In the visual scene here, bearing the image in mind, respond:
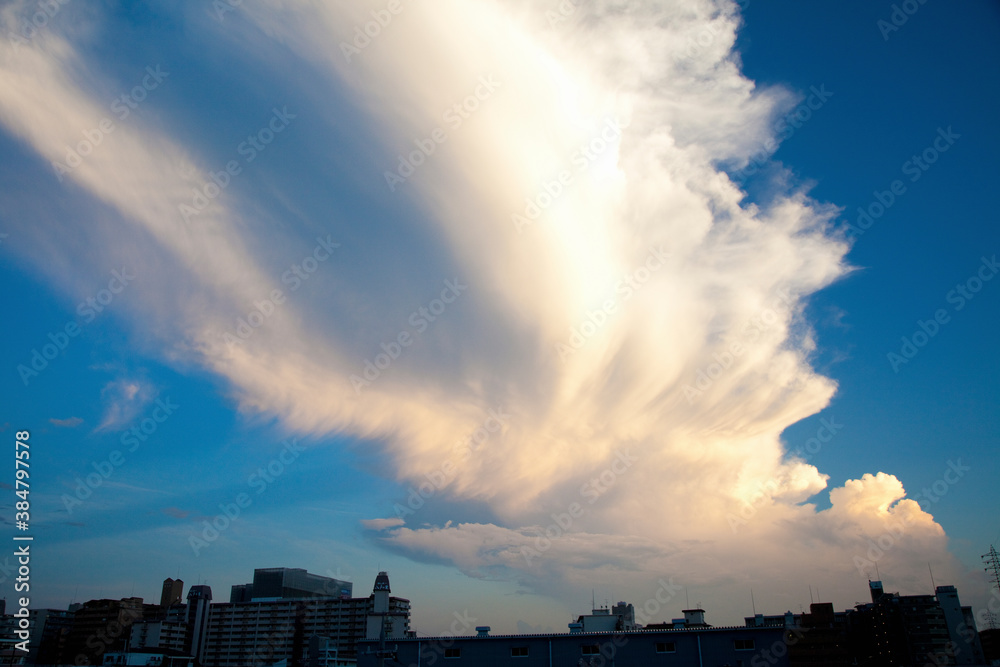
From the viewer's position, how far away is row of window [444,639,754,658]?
38750 millimetres

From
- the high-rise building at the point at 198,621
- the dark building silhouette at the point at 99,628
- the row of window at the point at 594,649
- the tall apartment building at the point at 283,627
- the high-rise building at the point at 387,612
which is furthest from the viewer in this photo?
the dark building silhouette at the point at 99,628

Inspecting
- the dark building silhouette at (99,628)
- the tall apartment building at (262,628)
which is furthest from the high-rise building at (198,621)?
the dark building silhouette at (99,628)

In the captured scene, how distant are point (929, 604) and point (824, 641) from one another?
24366 mm

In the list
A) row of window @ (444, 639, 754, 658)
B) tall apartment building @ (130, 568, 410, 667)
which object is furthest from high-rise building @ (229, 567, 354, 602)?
row of window @ (444, 639, 754, 658)

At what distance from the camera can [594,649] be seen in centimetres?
4000

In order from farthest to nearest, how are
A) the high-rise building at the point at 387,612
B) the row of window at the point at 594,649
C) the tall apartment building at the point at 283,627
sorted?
the tall apartment building at the point at 283,627, the high-rise building at the point at 387,612, the row of window at the point at 594,649

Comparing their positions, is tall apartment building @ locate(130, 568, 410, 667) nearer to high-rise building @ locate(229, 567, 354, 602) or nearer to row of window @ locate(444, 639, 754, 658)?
high-rise building @ locate(229, 567, 354, 602)

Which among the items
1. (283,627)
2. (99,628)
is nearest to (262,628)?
(283,627)

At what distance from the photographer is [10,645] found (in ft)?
270

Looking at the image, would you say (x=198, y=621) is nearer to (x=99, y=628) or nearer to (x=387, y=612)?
(x=99, y=628)

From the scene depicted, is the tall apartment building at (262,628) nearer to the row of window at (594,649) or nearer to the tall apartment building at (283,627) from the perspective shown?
the tall apartment building at (283,627)

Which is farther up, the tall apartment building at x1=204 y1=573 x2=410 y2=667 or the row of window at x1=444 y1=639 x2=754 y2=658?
the row of window at x1=444 y1=639 x2=754 y2=658

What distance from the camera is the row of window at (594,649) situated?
3875cm

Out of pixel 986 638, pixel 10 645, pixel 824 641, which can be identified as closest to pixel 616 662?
pixel 824 641
